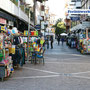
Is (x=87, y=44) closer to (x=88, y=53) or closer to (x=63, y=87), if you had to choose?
(x=88, y=53)

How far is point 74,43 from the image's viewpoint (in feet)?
126

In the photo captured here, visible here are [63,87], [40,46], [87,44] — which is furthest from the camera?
[87,44]

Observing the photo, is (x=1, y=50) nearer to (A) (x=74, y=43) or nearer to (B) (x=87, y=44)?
(B) (x=87, y=44)

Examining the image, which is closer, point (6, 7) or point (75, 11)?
point (6, 7)

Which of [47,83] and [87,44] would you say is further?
[87,44]

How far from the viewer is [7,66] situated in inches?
387

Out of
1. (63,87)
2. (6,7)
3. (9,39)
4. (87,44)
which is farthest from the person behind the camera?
(87,44)

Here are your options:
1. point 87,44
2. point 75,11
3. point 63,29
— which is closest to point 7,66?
point 75,11

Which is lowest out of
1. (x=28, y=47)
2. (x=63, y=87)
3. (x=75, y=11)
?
(x=63, y=87)

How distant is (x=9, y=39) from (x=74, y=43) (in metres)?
28.2

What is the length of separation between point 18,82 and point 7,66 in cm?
89

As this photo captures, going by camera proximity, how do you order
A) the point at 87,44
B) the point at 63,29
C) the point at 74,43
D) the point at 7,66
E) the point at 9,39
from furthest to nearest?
the point at 63,29 → the point at 74,43 → the point at 87,44 → the point at 9,39 → the point at 7,66

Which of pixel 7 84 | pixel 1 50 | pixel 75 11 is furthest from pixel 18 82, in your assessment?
pixel 75 11

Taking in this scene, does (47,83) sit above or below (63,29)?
below
